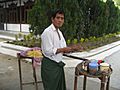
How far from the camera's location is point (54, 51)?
2959mm

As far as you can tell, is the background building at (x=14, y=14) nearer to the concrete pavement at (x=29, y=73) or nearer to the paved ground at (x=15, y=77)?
the concrete pavement at (x=29, y=73)

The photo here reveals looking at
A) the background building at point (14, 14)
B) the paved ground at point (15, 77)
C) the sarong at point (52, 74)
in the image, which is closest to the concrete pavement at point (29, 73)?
the paved ground at point (15, 77)

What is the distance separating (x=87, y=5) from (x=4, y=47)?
4471 millimetres

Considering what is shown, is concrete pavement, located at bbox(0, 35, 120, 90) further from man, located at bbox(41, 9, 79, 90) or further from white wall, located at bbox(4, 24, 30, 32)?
white wall, located at bbox(4, 24, 30, 32)

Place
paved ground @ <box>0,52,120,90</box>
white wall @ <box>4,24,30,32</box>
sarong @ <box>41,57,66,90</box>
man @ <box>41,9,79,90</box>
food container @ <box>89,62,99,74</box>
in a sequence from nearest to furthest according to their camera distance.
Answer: food container @ <box>89,62,99,74</box> → man @ <box>41,9,79,90</box> → sarong @ <box>41,57,66,90</box> → paved ground @ <box>0,52,120,90</box> → white wall @ <box>4,24,30,32</box>

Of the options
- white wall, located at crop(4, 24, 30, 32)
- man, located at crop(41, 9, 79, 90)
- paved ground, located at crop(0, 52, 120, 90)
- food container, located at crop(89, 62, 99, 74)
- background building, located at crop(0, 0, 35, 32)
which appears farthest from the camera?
background building, located at crop(0, 0, 35, 32)

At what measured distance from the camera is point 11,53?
29.3ft

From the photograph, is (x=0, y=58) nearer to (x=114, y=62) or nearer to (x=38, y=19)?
(x=38, y=19)

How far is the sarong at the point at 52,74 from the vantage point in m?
3.15

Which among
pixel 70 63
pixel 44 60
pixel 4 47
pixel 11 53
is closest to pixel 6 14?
pixel 4 47

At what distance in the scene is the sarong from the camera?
3154 millimetres

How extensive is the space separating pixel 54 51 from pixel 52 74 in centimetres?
41

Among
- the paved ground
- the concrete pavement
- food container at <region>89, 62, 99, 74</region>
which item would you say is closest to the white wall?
the concrete pavement

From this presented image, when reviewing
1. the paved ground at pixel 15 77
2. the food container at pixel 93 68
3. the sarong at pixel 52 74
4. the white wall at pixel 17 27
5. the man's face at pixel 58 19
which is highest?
Answer: the man's face at pixel 58 19
